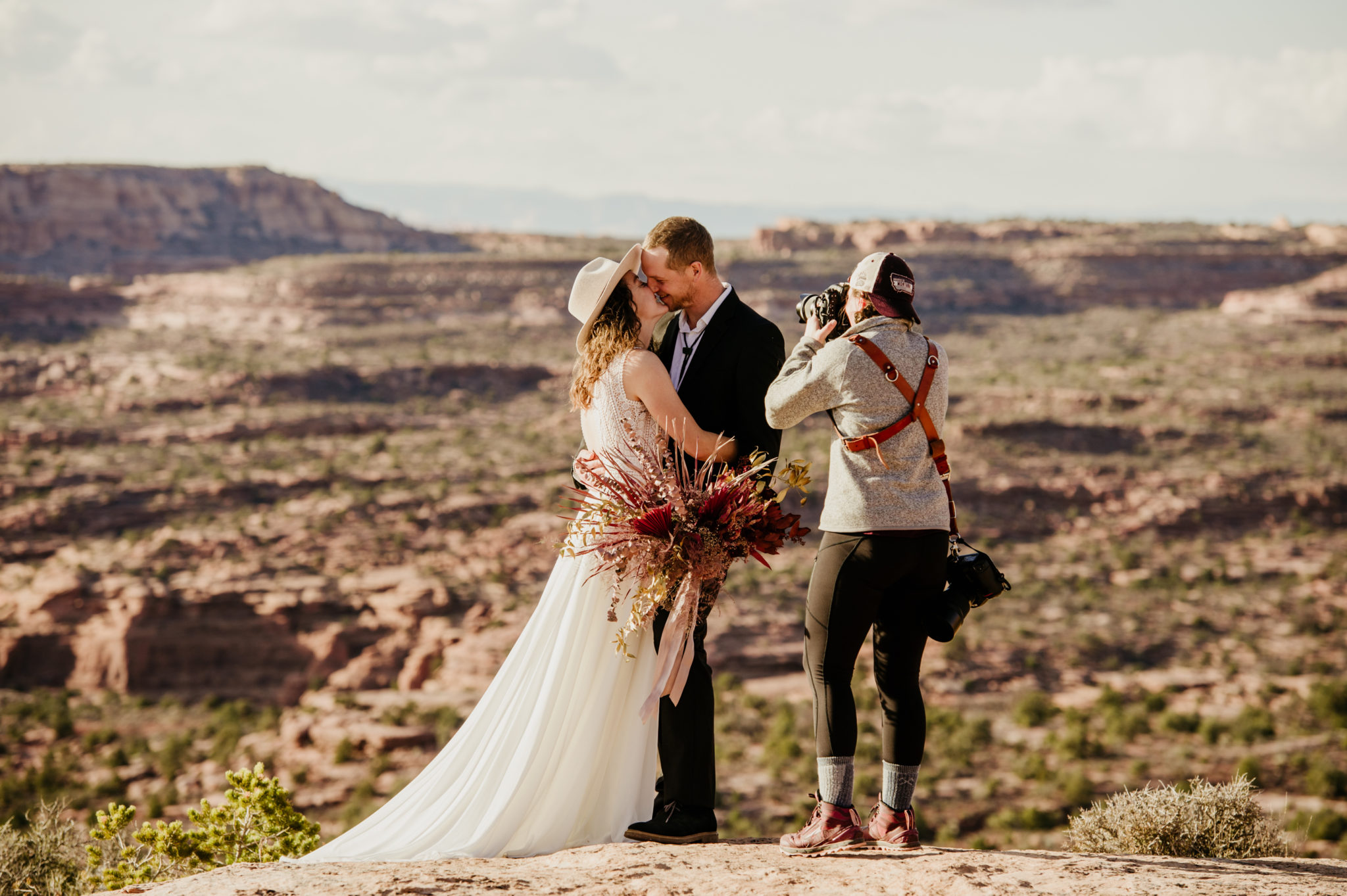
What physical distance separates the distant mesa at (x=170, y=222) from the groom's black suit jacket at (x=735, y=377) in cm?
6304

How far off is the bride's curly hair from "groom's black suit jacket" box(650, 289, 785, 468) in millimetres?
232

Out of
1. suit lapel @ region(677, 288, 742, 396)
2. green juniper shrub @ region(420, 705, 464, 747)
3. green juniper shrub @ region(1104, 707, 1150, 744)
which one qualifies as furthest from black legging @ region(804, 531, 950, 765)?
green juniper shrub @ region(1104, 707, 1150, 744)

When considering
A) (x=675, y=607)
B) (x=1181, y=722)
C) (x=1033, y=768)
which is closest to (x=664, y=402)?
(x=675, y=607)

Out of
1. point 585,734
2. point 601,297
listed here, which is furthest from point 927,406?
point 585,734

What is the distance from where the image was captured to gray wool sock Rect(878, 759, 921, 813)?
3.31 meters

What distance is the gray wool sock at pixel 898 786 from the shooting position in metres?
3.31

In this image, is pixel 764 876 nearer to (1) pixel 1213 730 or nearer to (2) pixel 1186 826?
(2) pixel 1186 826

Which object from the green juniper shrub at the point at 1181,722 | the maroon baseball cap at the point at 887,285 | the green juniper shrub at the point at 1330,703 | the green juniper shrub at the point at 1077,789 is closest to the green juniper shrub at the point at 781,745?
the green juniper shrub at the point at 1077,789

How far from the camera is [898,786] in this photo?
332 centimetres

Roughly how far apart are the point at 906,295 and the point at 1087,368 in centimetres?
3722

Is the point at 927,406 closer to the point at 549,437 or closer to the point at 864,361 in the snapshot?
the point at 864,361

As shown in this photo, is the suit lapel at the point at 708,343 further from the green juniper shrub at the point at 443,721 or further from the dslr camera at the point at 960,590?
the green juniper shrub at the point at 443,721

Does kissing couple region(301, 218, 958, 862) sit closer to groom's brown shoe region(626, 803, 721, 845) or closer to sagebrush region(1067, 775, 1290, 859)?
groom's brown shoe region(626, 803, 721, 845)

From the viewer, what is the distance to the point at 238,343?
40.3 m
